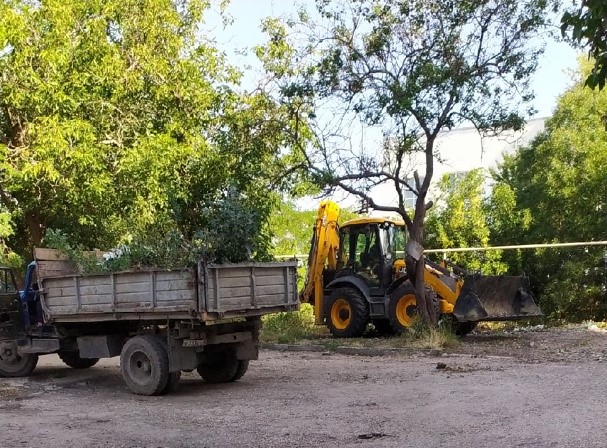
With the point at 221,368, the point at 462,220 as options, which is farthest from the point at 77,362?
the point at 462,220

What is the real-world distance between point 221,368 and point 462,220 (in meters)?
13.8

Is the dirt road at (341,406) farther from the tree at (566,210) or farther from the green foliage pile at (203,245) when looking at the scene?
the tree at (566,210)

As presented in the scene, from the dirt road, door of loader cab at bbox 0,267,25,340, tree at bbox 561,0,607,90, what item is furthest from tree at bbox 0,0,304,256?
tree at bbox 561,0,607,90

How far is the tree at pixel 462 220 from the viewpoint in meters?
22.9

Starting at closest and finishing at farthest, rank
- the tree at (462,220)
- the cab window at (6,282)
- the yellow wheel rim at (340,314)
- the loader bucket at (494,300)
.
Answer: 1. the cab window at (6,282)
2. the loader bucket at (494,300)
3. the yellow wheel rim at (340,314)
4. the tree at (462,220)

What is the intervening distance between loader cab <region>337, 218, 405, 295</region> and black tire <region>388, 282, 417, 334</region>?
0.63 m

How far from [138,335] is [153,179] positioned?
21.6ft

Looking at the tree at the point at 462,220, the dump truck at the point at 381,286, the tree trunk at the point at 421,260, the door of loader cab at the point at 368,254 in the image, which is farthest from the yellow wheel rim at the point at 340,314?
the tree at the point at 462,220

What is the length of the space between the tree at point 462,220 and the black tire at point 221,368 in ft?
38.8

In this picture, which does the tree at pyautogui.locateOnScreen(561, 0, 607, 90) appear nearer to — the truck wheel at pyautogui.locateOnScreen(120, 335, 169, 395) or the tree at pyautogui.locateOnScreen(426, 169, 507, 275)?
the truck wheel at pyautogui.locateOnScreen(120, 335, 169, 395)

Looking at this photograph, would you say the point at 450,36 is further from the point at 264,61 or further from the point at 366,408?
the point at 366,408

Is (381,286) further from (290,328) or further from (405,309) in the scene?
(290,328)

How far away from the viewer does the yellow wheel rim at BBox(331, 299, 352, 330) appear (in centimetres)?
1812

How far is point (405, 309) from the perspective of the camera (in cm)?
1719
